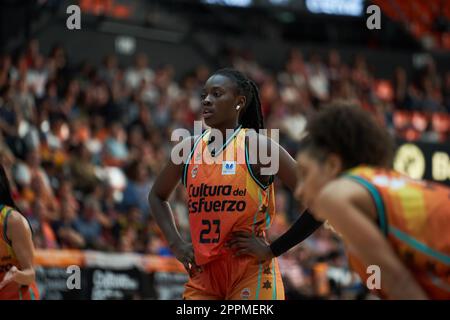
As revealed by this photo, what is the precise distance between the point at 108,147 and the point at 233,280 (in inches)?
349

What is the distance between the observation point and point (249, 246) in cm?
520

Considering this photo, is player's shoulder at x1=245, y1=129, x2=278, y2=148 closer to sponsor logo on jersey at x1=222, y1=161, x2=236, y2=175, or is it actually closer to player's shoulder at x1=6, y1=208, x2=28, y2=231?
sponsor logo on jersey at x1=222, y1=161, x2=236, y2=175

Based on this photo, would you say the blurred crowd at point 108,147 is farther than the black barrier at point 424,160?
No

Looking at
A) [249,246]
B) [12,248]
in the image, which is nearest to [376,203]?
[249,246]

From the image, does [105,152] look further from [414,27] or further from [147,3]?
[414,27]

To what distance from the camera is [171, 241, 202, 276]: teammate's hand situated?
212 inches

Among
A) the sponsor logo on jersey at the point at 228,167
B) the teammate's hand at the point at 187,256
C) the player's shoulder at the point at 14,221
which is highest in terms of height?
the sponsor logo on jersey at the point at 228,167

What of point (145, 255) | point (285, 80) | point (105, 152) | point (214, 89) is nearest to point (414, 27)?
point (285, 80)

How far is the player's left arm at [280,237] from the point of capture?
5.21 meters

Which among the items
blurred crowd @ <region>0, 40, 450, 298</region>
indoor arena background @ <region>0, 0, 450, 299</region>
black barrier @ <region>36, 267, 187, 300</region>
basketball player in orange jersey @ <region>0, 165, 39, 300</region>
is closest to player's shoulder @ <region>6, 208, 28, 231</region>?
basketball player in orange jersey @ <region>0, 165, 39, 300</region>

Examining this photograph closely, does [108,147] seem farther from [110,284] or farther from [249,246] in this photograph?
[249,246]

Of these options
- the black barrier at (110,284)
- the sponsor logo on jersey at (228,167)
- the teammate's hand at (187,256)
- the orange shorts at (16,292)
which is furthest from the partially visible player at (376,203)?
the black barrier at (110,284)

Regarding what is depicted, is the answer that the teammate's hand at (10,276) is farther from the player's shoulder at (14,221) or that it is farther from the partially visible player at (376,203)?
the partially visible player at (376,203)
